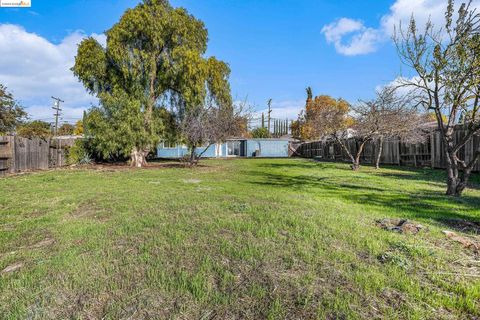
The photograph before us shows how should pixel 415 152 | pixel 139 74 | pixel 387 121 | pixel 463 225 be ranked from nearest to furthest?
pixel 463 225 < pixel 387 121 < pixel 415 152 < pixel 139 74

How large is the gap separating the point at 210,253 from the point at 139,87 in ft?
53.5

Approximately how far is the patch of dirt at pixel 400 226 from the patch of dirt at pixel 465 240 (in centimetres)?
31

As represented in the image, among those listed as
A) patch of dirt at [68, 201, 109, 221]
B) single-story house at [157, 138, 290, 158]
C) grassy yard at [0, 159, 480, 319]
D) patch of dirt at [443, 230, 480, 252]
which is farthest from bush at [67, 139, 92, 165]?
single-story house at [157, 138, 290, 158]

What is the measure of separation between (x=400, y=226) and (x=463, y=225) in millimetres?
1118

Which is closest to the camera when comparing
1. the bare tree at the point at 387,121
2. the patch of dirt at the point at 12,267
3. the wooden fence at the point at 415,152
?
the patch of dirt at the point at 12,267

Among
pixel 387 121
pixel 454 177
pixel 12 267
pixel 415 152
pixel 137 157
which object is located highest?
pixel 387 121

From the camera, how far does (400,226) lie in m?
4.11

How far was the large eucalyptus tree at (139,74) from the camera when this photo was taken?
16.7 metres

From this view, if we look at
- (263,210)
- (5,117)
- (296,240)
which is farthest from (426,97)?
(5,117)

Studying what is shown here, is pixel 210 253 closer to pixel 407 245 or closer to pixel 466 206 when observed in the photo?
pixel 407 245

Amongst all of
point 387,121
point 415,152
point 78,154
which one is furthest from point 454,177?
point 78,154

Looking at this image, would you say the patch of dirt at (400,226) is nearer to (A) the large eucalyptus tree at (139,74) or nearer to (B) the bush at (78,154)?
(A) the large eucalyptus tree at (139,74)

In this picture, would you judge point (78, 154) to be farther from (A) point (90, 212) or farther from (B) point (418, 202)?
(B) point (418, 202)

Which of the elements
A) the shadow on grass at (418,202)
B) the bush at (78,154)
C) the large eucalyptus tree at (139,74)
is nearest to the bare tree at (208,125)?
the large eucalyptus tree at (139,74)
